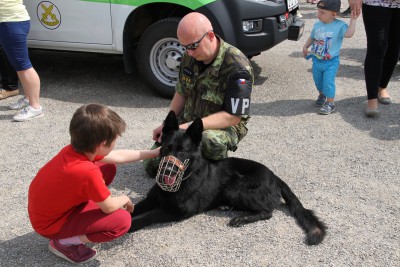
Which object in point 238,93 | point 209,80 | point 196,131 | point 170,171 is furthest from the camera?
point 209,80

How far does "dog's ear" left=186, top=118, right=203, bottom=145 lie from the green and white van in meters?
2.24

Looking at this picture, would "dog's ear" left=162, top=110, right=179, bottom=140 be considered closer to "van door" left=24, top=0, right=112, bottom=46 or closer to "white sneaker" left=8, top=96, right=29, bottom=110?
"van door" left=24, top=0, right=112, bottom=46

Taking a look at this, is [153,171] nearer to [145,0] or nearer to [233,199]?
[233,199]

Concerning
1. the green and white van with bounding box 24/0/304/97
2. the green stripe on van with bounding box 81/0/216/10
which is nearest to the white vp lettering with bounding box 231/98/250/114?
the green and white van with bounding box 24/0/304/97

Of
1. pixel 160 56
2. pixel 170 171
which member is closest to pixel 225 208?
pixel 170 171

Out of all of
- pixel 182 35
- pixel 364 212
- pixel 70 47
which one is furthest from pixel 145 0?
pixel 364 212

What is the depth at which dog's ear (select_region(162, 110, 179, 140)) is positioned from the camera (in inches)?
113

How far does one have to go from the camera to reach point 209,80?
11.2ft

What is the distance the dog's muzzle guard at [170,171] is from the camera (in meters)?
2.73

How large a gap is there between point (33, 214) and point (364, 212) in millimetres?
2209

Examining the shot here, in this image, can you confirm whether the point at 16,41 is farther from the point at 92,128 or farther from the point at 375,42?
the point at 375,42

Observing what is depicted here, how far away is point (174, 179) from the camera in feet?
9.07

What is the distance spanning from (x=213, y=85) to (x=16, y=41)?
2242 mm

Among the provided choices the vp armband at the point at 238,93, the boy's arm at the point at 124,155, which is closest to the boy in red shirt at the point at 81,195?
the boy's arm at the point at 124,155
